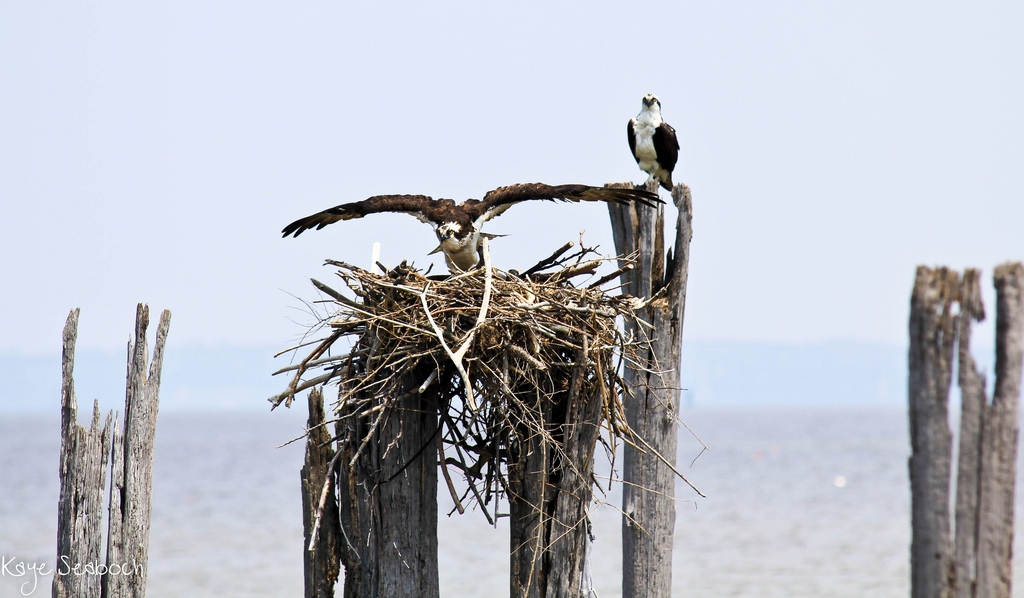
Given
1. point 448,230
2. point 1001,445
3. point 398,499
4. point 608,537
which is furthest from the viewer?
point 608,537

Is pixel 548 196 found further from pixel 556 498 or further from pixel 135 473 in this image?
pixel 135 473

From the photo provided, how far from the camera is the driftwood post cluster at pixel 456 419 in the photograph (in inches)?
168

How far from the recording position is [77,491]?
4812 millimetres

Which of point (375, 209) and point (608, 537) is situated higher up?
point (375, 209)

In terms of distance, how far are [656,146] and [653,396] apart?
9.24 ft

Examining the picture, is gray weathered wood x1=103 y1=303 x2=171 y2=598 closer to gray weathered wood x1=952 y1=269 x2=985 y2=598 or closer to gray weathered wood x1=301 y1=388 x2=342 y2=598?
gray weathered wood x1=301 y1=388 x2=342 y2=598

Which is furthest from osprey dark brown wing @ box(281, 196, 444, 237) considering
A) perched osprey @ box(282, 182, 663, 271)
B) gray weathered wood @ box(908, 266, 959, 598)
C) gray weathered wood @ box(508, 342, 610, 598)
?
gray weathered wood @ box(908, 266, 959, 598)

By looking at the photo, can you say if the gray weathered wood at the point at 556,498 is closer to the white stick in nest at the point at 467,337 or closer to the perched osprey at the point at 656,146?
the white stick in nest at the point at 467,337

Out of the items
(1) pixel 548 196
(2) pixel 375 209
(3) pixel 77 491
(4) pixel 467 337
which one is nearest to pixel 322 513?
(4) pixel 467 337

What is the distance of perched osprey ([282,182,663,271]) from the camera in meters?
5.39

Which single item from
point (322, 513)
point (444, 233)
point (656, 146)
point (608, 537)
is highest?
point (656, 146)

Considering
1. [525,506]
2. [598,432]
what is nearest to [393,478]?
[525,506]

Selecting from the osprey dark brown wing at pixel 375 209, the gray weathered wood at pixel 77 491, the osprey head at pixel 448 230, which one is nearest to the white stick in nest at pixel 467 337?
the osprey head at pixel 448 230

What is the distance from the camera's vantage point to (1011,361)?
2533 millimetres
